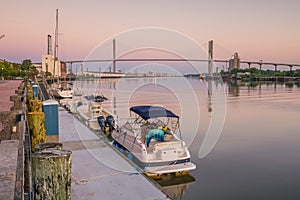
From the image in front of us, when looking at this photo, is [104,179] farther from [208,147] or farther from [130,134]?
[208,147]

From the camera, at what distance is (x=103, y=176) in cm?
722

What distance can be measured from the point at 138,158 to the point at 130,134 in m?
1.64

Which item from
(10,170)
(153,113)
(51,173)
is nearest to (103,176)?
(10,170)

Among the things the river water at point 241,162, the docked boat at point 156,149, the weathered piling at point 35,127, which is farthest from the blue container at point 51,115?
the river water at point 241,162

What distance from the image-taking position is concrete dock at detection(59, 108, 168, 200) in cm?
625

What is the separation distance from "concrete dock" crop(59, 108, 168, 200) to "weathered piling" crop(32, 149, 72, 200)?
3.17m

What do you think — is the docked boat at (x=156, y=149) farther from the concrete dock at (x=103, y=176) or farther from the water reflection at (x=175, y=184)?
the concrete dock at (x=103, y=176)

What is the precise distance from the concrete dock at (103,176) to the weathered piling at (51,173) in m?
3.17

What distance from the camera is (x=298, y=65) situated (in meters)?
160

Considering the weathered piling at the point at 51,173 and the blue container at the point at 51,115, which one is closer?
the weathered piling at the point at 51,173

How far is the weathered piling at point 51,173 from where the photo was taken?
2.87 metres

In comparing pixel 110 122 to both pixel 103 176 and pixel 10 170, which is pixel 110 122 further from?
pixel 10 170

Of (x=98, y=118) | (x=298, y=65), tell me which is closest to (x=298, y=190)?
(x=98, y=118)

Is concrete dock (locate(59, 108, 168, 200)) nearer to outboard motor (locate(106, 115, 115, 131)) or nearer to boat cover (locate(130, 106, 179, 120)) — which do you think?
boat cover (locate(130, 106, 179, 120))
